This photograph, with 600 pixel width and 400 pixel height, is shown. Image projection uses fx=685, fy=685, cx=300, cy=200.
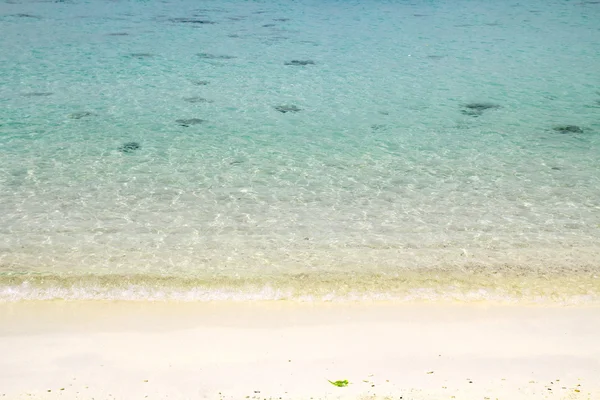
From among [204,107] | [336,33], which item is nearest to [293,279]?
[204,107]

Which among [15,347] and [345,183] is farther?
[345,183]

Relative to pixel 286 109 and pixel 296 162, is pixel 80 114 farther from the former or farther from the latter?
pixel 296 162

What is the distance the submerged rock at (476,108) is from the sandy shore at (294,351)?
455 cm

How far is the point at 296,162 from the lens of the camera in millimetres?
7086

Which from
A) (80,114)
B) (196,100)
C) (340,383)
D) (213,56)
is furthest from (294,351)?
(213,56)

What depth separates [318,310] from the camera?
4445 mm

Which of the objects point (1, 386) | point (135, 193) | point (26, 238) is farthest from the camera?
point (135, 193)

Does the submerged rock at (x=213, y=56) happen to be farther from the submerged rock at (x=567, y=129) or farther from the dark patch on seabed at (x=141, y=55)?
the submerged rock at (x=567, y=129)

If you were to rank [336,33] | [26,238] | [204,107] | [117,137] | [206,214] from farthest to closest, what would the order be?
[336,33] → [204,107] → [117,137] → [206,214] → [26,238]

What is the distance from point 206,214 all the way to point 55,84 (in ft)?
16.1

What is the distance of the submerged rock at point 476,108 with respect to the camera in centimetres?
865

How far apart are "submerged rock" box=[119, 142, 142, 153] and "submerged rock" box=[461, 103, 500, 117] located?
4060mm

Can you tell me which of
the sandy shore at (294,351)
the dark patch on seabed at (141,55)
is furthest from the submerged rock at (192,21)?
the sandy shore at (294,351)

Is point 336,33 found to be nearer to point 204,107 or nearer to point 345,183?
point 204,107
